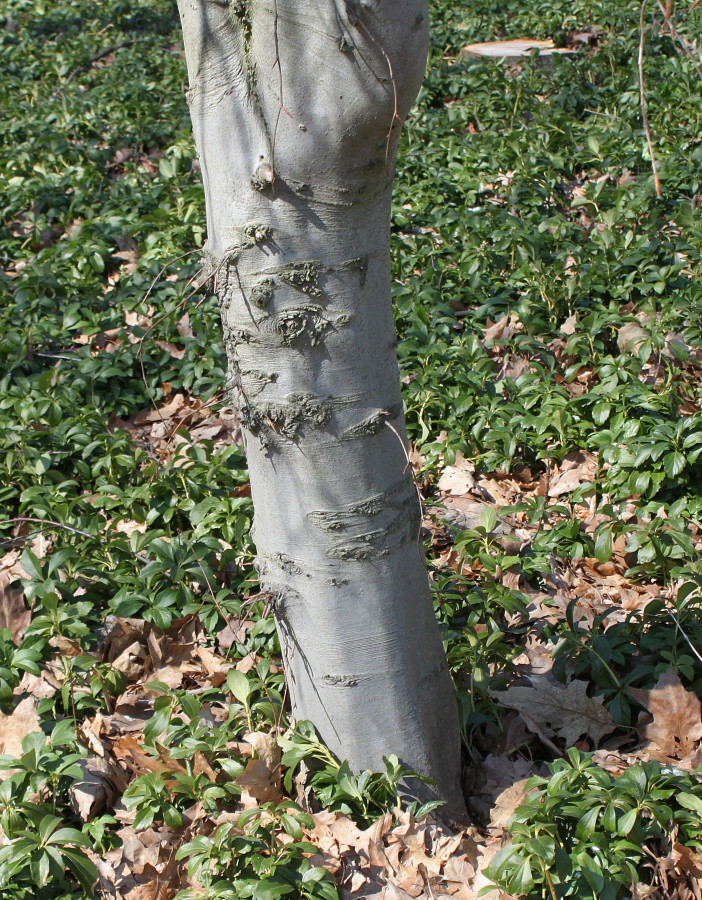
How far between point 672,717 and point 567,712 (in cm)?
29

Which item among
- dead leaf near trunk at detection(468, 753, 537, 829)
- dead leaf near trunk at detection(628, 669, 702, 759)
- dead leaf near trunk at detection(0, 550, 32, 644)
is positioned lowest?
dead leaf near trunk at detection(468, 753, 537, 829)

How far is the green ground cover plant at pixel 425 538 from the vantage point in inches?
81.3

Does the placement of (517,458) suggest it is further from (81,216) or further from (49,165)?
(49,165)

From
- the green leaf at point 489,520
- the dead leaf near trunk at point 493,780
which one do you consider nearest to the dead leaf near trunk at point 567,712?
the dead leaf near trunk at point 493,780

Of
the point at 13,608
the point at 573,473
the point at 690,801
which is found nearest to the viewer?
the point at 690,801

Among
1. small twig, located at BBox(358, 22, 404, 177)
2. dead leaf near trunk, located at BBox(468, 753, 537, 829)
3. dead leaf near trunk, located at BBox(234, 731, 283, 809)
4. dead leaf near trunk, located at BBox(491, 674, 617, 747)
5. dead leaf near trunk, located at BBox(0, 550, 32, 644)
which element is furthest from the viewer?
dead leaf near trunk, located at BBox(0, 550, 32, 644)

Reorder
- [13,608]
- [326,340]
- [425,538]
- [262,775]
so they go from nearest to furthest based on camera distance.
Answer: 1. [326,340]
2. [262,775]
3. [13,608]
4. [425,538]

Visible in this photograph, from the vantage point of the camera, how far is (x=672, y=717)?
2.38 meters

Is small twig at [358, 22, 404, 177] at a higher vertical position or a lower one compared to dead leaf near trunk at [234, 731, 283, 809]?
higher

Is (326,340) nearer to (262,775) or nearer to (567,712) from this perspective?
(262,775)

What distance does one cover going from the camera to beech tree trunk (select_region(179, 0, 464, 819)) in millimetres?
1529

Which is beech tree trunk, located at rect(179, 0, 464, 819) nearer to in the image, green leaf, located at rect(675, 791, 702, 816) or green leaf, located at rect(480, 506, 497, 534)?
green leaf, located at rect(675, 791, 702, 816)

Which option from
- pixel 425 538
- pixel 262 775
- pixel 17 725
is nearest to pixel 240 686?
pixel 262 775

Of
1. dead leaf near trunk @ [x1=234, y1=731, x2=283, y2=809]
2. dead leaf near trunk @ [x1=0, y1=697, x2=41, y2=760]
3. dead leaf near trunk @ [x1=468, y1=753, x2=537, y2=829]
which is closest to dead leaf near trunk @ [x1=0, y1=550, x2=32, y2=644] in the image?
dead leaf near trunk @ [x1=0, y1=697, x2=41, y2=760]
